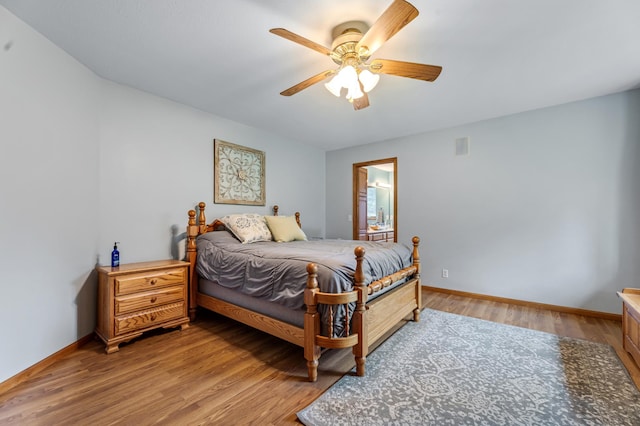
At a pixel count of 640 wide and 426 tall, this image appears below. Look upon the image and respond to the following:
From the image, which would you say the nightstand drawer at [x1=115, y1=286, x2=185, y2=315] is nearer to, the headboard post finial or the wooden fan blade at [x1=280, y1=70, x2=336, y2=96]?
the headboard post finial

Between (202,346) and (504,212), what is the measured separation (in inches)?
155

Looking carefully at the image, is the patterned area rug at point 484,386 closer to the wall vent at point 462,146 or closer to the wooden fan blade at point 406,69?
the wooden fan blade at point 406,69

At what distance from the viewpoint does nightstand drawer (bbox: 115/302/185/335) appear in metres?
2.28

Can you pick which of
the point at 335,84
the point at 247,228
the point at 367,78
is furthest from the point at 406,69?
the point at 247,228

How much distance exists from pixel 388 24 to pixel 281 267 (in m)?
1.80

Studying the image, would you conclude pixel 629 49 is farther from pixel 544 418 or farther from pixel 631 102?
pixel 544 418

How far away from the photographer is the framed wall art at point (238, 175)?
142 inches

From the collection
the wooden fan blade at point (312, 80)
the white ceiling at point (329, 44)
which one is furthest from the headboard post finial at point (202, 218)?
the wooden fan blade at point (312, 80)

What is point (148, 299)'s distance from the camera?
245 centimetres

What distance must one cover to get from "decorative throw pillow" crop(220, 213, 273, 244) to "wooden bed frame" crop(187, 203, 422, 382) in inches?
22.9

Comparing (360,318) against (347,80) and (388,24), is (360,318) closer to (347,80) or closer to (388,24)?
(347,80)

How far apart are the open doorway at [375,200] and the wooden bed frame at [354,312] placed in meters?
1.94

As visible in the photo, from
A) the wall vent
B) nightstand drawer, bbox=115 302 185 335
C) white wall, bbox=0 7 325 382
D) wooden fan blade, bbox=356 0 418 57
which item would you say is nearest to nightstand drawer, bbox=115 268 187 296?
nightstand drawer, bbox=115 302 185 335

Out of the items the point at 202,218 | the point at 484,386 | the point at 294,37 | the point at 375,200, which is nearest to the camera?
the point at 294,37
